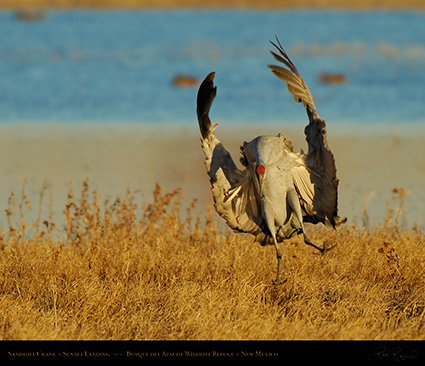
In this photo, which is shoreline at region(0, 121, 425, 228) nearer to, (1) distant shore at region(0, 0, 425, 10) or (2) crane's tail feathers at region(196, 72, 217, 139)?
(2) crane's tail feathers at region(196, 72, 217, 139)

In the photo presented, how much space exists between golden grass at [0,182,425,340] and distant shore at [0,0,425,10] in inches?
1368

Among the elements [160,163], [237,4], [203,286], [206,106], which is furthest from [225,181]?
[237,4]

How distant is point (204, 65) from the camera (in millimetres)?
23516

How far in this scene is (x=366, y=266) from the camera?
19.8 feet

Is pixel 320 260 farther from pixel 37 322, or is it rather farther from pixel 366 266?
pixel 37 322

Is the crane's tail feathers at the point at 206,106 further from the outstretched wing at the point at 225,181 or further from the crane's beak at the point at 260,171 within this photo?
the crane's beak at the point at 260,171

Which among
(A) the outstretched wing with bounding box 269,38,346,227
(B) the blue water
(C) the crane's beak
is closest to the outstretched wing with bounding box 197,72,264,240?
(C) the crane's beak

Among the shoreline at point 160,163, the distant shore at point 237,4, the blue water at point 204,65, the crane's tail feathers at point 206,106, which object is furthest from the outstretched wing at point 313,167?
the distant shore at point 237,4

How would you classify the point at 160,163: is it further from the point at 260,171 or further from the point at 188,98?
the point at 188,98

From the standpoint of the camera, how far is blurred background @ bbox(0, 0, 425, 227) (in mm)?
10406

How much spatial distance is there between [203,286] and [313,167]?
Answer: 129cm

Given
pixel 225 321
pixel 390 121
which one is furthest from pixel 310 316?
pixel 390 121

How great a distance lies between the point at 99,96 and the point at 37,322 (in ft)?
46.0

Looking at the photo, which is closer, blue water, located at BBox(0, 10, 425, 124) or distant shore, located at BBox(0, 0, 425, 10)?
blue water, located at BBox(0, 10, 425, 124)
